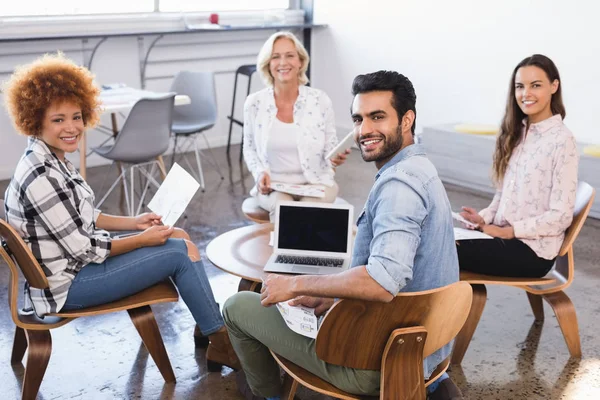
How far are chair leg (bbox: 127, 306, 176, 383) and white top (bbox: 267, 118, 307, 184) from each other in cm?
136

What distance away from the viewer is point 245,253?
326 centimetres

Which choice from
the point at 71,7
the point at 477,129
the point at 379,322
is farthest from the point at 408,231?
the point at 71,7

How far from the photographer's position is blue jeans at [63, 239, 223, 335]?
2834 mm

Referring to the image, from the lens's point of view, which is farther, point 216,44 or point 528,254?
point 216,44

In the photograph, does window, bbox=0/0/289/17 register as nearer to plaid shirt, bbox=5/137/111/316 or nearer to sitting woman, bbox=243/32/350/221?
sitting woman, bbox=243/32/350/221

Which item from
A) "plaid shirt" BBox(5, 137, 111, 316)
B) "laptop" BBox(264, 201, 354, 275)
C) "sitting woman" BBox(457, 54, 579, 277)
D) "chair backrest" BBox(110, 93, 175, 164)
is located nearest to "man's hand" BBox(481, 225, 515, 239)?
"sitting woman" BBox(457, 54, 579, 277)

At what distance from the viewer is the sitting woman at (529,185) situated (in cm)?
319

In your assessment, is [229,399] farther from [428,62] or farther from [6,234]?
[428,62]

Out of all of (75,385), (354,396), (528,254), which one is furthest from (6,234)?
(528,254)

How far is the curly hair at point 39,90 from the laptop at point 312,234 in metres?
0.91

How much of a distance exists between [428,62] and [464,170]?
1344 millimetres

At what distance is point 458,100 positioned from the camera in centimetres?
681

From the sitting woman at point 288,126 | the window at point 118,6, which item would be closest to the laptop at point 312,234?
the sitting woman at point 288,126

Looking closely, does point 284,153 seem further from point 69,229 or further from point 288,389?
point 288,389
